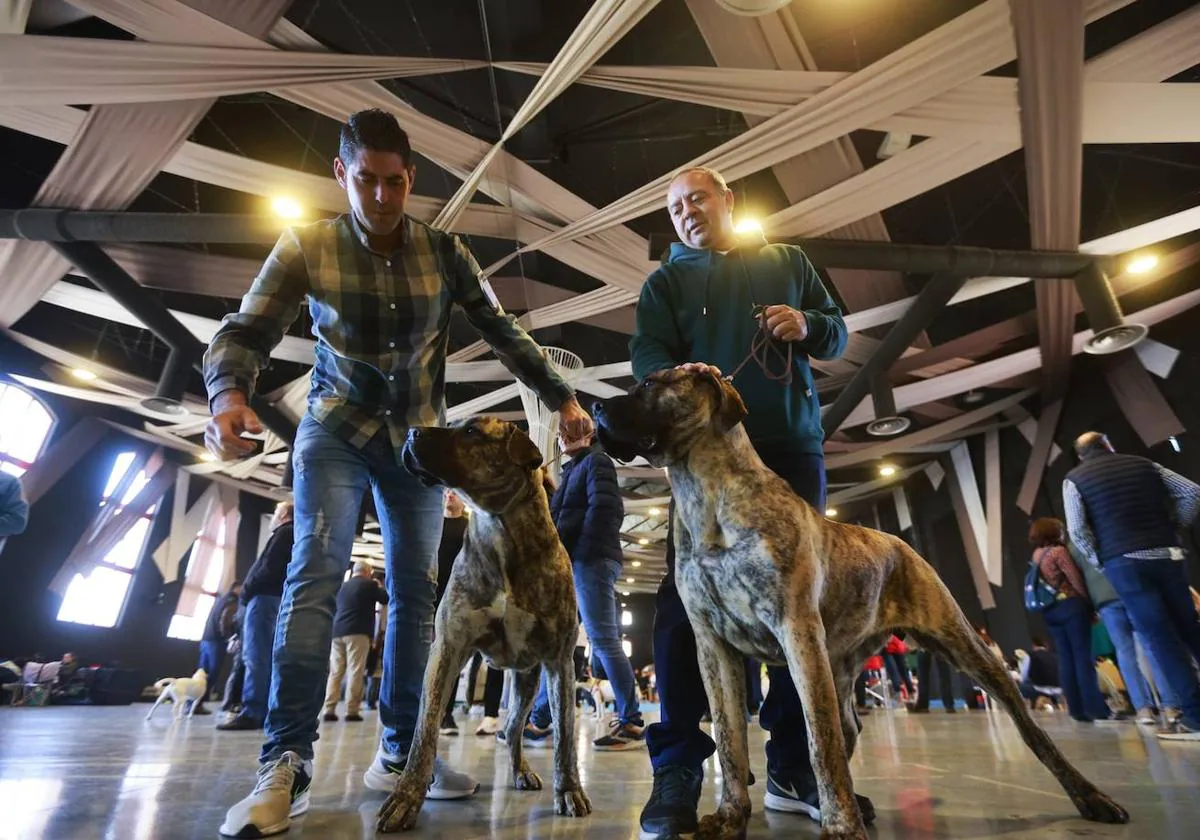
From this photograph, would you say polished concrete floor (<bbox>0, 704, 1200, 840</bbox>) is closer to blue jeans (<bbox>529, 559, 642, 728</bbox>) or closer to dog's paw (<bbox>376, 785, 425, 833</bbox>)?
dog's paw (<bbox>376, 785, 425, 833</bbox>)

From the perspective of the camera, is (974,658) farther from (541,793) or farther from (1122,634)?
(1122,634)

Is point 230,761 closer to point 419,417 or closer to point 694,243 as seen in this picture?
point 419,417

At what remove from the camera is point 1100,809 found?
1.38 m

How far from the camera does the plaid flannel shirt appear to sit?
175 centimetres

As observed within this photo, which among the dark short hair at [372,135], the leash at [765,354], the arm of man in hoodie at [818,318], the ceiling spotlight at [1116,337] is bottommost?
the leash at [765,354]

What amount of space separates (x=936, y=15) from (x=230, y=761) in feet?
22.6

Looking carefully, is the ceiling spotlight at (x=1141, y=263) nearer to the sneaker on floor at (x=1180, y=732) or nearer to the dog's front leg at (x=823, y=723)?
the sneaker on floor at (x=1180, y=732)

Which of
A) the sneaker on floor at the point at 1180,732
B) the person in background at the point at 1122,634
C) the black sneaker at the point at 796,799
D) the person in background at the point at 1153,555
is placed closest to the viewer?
the black sneaker at the point at 796,799

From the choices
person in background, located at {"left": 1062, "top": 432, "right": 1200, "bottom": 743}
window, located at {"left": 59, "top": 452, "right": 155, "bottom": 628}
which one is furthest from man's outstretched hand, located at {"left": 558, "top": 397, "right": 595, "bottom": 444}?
window, located at {"left": 59, "top": 452, "right": 155, "bottom": 628}

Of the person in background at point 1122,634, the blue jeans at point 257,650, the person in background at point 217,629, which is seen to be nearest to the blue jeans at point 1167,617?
the person in background at point 1122,634

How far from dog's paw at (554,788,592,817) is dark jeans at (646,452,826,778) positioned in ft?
0.74

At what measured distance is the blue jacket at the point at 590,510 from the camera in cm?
329

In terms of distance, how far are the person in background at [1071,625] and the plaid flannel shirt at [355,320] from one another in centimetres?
498

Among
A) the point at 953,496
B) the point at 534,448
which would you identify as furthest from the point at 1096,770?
the point at 953,496
